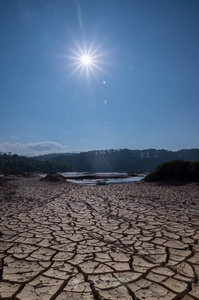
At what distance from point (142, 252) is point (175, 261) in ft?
1.49

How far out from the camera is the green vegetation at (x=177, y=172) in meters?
13.9

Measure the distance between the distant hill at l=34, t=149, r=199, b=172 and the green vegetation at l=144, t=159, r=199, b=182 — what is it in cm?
6986

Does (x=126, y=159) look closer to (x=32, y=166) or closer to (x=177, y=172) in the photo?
(x=32, y=166)

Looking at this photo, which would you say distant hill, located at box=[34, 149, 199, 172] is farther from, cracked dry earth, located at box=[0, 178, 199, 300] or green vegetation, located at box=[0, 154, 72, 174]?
cracked dry earth, located at box=[0, 178, 199, 300]

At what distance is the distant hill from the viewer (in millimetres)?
90250

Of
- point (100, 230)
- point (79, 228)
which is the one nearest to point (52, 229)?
point (79, 228)

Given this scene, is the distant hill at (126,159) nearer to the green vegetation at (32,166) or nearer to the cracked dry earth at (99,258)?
the green vegetation at (32,166)

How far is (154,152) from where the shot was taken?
11200cm

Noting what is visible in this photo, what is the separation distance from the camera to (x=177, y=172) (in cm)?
1459

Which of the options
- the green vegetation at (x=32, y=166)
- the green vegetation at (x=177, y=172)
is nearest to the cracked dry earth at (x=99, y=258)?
the green vegetation at (x=177, y=172)

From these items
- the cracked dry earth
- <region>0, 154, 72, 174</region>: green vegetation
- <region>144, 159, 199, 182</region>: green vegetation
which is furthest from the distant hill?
the cracked dry earth

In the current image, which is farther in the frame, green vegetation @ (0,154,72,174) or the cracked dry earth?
green vegetation @ (0,154,72,174)

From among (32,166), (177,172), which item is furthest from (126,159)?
(177,172)

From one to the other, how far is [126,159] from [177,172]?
8273 cm
